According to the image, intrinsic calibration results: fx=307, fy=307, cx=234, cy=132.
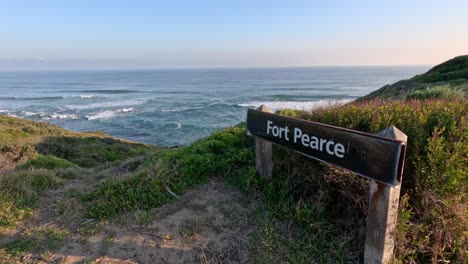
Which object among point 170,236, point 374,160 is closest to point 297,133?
point 374,160

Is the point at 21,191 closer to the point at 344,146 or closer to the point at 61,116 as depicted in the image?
the point at 344,146

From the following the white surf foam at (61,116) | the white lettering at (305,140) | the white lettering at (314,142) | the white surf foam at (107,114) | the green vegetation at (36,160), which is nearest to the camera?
the white lettering at (314,142)

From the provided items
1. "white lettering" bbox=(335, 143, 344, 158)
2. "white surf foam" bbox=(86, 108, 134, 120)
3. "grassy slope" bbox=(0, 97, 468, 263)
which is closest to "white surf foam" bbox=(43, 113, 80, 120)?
"white surf foam" bbox=(86, 108, 134, 120)

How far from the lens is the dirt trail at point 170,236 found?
2.79m

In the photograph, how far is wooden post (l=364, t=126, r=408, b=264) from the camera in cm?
223

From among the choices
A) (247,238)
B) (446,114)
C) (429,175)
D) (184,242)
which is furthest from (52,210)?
(446,114)

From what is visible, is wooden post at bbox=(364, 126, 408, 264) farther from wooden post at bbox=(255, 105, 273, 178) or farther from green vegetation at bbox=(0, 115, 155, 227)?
green vegetation at bbox=(0, 115, 155, 227)

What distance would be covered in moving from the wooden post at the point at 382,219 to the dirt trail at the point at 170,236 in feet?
3.47

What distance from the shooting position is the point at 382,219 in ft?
7.54

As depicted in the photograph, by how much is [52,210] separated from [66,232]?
0.66 metres

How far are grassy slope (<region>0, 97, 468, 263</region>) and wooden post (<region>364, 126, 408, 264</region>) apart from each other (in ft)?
0.67

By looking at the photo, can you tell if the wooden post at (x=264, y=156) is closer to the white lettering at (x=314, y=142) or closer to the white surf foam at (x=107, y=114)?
the white lettering at (x=314, y=142)

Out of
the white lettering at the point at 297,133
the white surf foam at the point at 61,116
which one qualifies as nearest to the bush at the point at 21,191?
the white lettering at the point at 297,133

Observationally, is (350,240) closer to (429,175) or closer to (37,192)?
(429,175)
